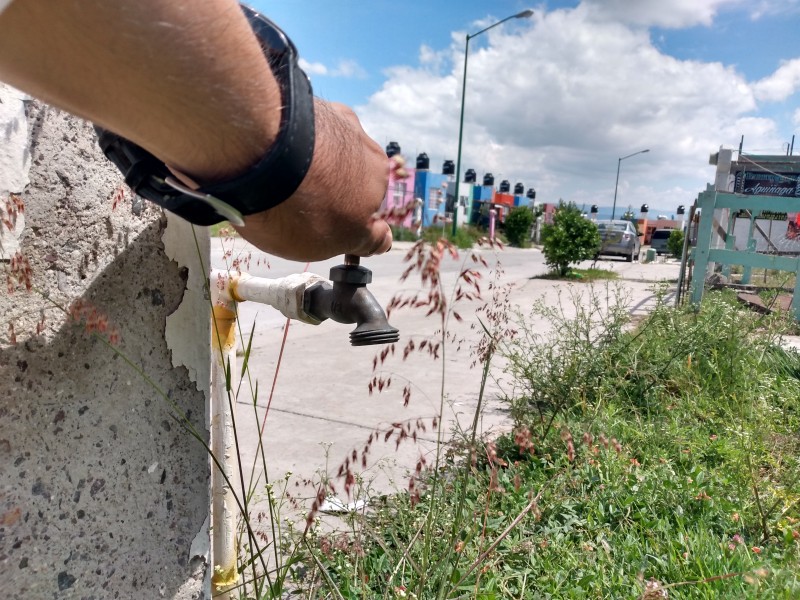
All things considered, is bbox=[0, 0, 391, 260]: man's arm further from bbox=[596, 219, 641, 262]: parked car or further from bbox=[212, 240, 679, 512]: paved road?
bbox=[596, 219, 641, 262]: parked car

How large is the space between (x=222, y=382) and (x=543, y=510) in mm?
1259

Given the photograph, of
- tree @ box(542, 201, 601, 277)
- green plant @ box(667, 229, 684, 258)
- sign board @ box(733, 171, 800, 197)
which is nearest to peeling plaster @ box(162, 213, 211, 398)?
sign board @ box(733, 171, 800, 197)

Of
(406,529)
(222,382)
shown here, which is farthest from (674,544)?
(222,382)

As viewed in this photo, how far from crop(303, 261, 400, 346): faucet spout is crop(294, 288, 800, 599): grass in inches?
17.4

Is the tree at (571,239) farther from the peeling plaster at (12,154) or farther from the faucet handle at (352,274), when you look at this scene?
the peeling plaster at (12,154)

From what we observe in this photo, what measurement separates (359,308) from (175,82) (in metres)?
0.54

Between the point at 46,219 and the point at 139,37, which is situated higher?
the point at 139,37

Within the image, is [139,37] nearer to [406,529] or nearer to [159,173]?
[159,173]

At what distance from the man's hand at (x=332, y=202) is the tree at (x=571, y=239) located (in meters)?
13.5

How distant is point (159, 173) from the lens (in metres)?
0.80

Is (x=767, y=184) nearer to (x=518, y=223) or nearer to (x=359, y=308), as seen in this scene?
(x=359, y=308)

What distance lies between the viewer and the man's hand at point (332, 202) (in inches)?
31.6

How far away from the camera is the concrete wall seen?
0.99 meters

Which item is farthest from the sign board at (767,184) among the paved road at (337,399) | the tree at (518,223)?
the tree at (518,223)
